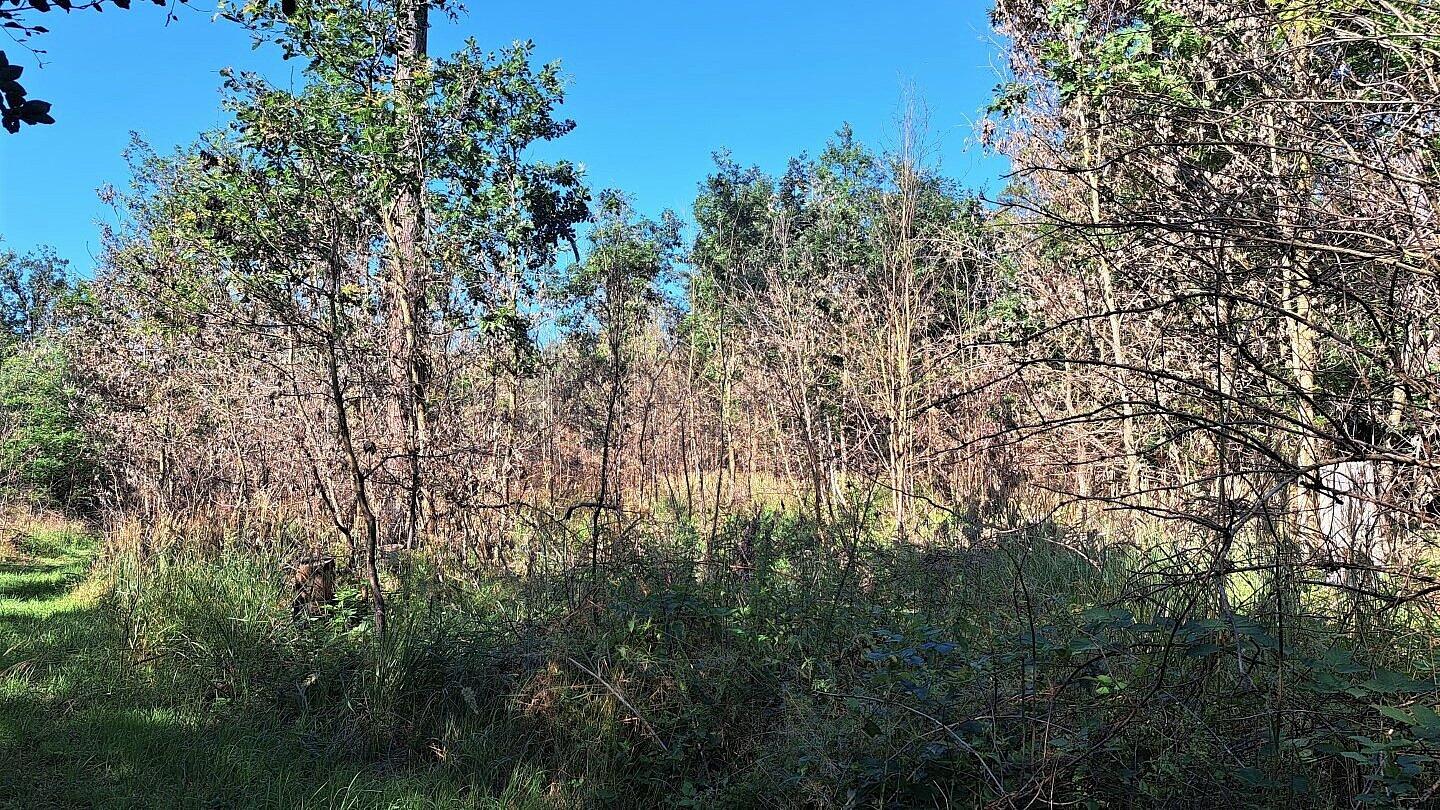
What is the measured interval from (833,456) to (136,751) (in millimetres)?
5727

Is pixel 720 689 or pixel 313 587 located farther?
pixel 313 587

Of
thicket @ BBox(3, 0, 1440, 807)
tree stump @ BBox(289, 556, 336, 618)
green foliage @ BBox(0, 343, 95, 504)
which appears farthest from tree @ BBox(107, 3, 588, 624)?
green foliage @ BBox(0, 343, 95, 504)

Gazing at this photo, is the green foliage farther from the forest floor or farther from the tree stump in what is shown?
the tree stump

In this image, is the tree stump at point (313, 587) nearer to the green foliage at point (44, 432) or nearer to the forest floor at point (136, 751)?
the forest floor at point (136, 751)

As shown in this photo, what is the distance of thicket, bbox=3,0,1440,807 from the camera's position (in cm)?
258

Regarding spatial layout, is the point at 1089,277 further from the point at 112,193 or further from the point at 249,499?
the point at 112,193

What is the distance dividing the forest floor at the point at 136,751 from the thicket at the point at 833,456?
0.44ft

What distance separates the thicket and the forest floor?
0.13 meters

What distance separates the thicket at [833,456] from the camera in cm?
258

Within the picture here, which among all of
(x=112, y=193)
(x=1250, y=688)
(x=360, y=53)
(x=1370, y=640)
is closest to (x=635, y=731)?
(x=1250, y=688)

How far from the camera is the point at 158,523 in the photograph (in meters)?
7.22

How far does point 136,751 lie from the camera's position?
381 cm

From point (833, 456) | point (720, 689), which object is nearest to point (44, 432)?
point (833, 456)

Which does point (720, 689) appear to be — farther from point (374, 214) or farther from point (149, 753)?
point (374, 214)
